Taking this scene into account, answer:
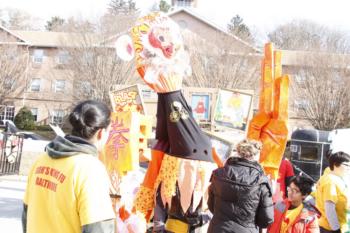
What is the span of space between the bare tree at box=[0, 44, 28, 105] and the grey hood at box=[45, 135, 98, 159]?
28.4 meters

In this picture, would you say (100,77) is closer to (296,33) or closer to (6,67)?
(6,67)

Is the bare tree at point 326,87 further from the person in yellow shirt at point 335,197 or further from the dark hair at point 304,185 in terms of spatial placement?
the dark hair at point 304,185

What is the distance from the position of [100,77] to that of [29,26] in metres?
22.9

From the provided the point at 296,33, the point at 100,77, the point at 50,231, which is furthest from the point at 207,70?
the point at 50,231

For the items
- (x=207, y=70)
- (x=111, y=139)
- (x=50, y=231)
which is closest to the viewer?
(x=50, y=231)

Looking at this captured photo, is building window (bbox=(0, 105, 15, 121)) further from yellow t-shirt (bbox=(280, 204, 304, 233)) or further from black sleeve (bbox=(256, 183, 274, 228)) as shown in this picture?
black sleeve (bbox=(256, 183, 274, 228))

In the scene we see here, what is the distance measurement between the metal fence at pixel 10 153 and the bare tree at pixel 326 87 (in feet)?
56.7

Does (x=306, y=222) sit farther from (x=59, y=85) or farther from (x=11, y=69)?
(x=59, y=85)

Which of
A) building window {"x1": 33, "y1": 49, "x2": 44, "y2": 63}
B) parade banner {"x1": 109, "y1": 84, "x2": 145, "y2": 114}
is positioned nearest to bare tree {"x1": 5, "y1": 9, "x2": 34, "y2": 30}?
building window {"x1": 33, "y1": 49, "x2": 44, "y2": 63}

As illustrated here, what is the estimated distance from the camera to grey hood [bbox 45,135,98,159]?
2328 mm

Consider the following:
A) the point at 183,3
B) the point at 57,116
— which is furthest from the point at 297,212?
the point at 183,3

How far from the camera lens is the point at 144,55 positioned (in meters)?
3.80

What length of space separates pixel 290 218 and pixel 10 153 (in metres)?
11.2

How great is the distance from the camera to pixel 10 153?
1345 cm
